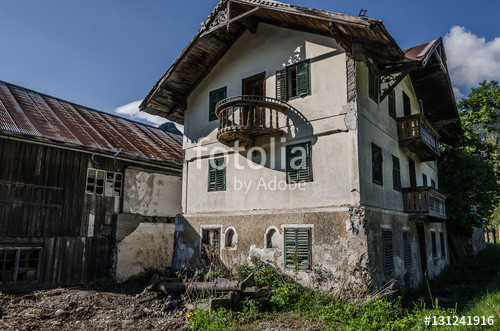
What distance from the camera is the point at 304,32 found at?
1240 cm

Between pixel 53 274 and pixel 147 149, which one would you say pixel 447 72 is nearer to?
pixel 147 149

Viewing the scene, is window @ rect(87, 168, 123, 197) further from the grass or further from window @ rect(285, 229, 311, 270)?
window @ rect(285, 229, 311, 270)

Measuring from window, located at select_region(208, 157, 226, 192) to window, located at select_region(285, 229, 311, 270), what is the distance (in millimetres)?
3487

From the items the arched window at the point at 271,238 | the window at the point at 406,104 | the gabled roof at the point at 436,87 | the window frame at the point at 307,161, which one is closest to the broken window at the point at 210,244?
the arched window at the point at 271,238

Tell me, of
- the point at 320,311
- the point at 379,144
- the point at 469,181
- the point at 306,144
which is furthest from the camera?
the point at 469,181

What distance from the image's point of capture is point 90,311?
31.3 ft

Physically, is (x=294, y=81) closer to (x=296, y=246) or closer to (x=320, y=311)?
(x=296, y=246)

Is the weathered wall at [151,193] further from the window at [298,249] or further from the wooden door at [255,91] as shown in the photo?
the window at [298,249]

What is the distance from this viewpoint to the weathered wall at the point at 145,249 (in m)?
14.3

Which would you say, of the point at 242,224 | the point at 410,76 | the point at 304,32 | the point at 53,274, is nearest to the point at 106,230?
the point at 53,274

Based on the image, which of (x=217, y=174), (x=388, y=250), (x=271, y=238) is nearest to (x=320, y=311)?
(x=271, y=238)

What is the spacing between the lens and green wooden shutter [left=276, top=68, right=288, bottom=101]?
1252 cm

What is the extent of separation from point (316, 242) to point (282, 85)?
5476 mm

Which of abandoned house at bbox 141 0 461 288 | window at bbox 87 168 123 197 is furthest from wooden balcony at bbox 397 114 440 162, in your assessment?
window at bbox 87 168 123 197
